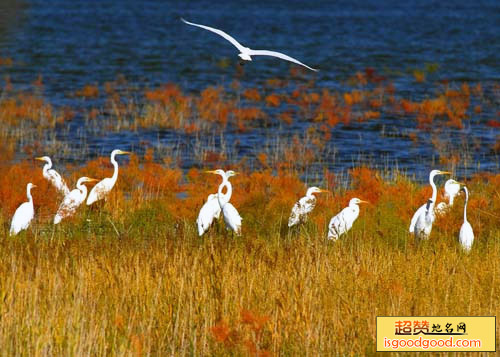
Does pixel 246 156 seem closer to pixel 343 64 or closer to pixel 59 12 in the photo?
pixel 343 64

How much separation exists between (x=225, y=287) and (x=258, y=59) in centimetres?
3865

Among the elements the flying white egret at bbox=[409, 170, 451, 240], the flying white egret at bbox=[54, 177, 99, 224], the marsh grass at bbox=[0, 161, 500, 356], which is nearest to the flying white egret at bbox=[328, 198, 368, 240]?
the marsh grass at bbox=[0, 161, 500, 356]

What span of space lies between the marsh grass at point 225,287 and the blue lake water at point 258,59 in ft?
28.1

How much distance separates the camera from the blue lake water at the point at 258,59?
22.1 m

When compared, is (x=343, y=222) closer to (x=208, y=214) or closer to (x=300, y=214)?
(x=300, y=214)

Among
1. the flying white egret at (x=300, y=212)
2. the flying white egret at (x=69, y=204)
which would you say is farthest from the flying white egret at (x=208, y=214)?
the flying white egret at (x=69, y=204)

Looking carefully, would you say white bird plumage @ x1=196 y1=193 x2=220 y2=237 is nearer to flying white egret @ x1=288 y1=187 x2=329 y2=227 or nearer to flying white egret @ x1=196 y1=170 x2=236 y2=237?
flying white egret @ x1=196 y1=170 x2=236 y2=237

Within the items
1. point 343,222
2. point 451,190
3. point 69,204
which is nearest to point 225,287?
point 343,222

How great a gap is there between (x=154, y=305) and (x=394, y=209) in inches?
225

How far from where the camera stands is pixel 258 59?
45625 millimetres

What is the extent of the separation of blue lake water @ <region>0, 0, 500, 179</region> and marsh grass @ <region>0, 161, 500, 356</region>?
8574 mm

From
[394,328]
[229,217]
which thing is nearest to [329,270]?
[394,328]

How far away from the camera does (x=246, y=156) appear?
20047 millimetres

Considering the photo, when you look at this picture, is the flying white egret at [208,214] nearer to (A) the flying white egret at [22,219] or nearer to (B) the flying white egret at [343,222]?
(B) the flying white egret at [343,222]
